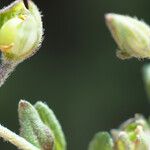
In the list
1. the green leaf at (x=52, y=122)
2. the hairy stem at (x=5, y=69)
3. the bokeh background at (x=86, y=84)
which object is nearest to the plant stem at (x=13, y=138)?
the hairy stem at (x=5, y=69)

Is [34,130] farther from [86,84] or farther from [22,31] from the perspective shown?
[86,84]

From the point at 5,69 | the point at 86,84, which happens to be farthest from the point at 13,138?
the point at 86,84

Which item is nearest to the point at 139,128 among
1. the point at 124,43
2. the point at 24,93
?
the point at 124,43

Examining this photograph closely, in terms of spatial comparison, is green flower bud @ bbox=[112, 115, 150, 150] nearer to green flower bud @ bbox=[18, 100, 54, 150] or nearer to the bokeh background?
green flower bud @ bbox=[18, 100, 54, 150]

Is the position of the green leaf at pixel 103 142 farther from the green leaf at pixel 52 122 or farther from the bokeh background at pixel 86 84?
the bokeh background at pixel 86 84

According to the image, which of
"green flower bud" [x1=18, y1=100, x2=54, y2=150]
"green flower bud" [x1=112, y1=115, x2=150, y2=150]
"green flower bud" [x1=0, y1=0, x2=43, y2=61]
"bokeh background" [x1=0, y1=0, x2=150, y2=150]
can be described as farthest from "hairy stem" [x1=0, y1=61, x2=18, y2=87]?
"bokeh background" [x1=0, y1=0, x2=150, y2=150]

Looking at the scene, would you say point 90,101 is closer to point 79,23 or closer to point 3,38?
point 79,23
